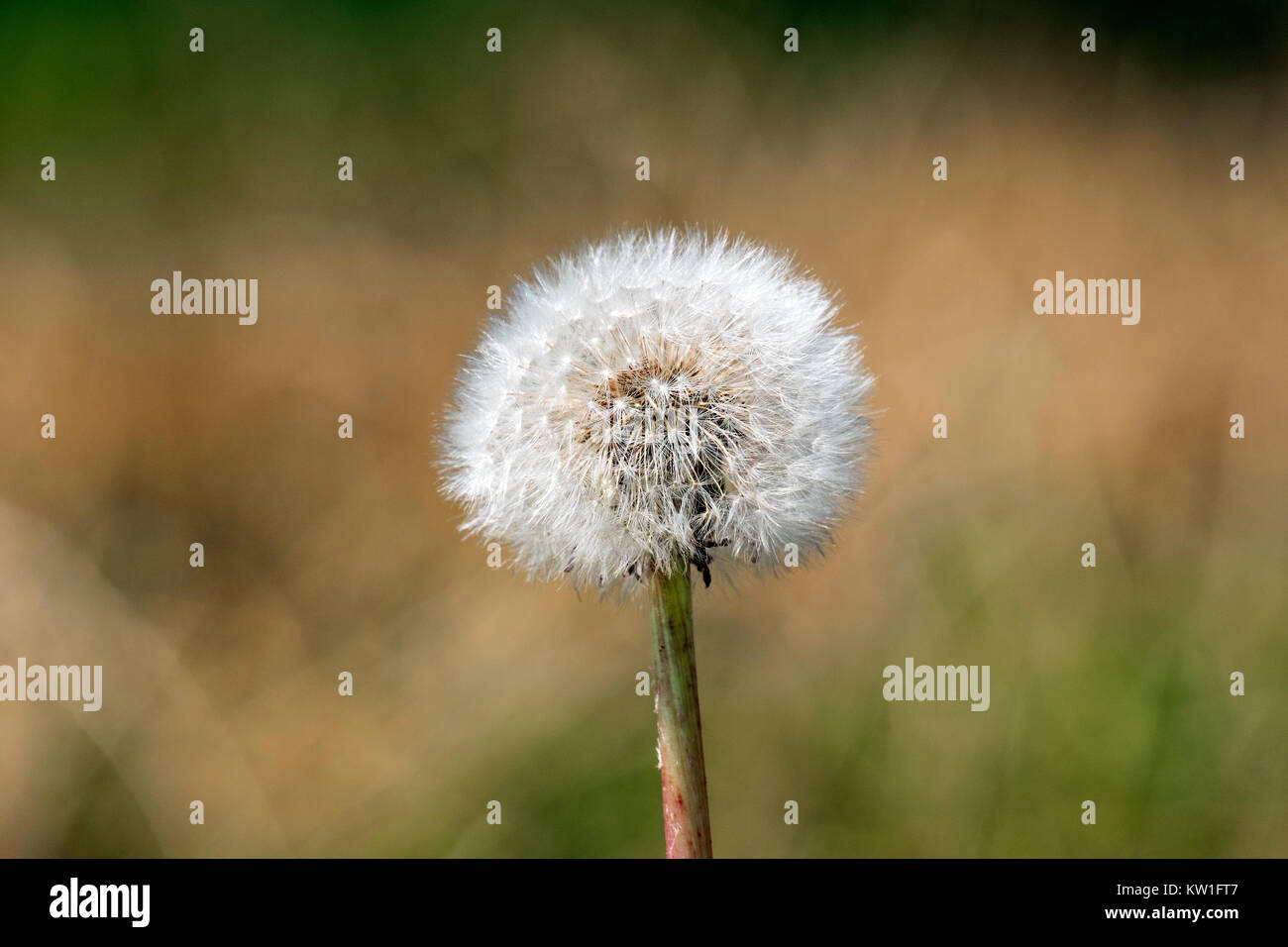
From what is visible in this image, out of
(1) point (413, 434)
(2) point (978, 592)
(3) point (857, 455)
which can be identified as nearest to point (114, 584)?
(1) point (413, 434)

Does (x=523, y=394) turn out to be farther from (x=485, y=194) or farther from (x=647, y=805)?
(x=485, y=194)

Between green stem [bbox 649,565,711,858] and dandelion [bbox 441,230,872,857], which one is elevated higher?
dandelion [bbox 441,230,872,857]

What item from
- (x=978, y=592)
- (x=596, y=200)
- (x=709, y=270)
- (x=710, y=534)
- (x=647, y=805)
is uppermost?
(x=596, y=200)

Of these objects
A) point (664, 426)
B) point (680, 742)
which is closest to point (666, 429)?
point (664, 426)

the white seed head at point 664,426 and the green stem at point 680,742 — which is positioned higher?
the white seed head at point 664,426

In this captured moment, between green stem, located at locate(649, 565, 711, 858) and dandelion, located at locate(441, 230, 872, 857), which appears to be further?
dandelion, located at locate(441, 230, 872, 857)

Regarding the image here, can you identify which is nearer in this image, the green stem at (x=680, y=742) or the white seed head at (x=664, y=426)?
the green stem at (x=680, y=742)

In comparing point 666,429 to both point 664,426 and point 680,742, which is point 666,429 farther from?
point 680,742
